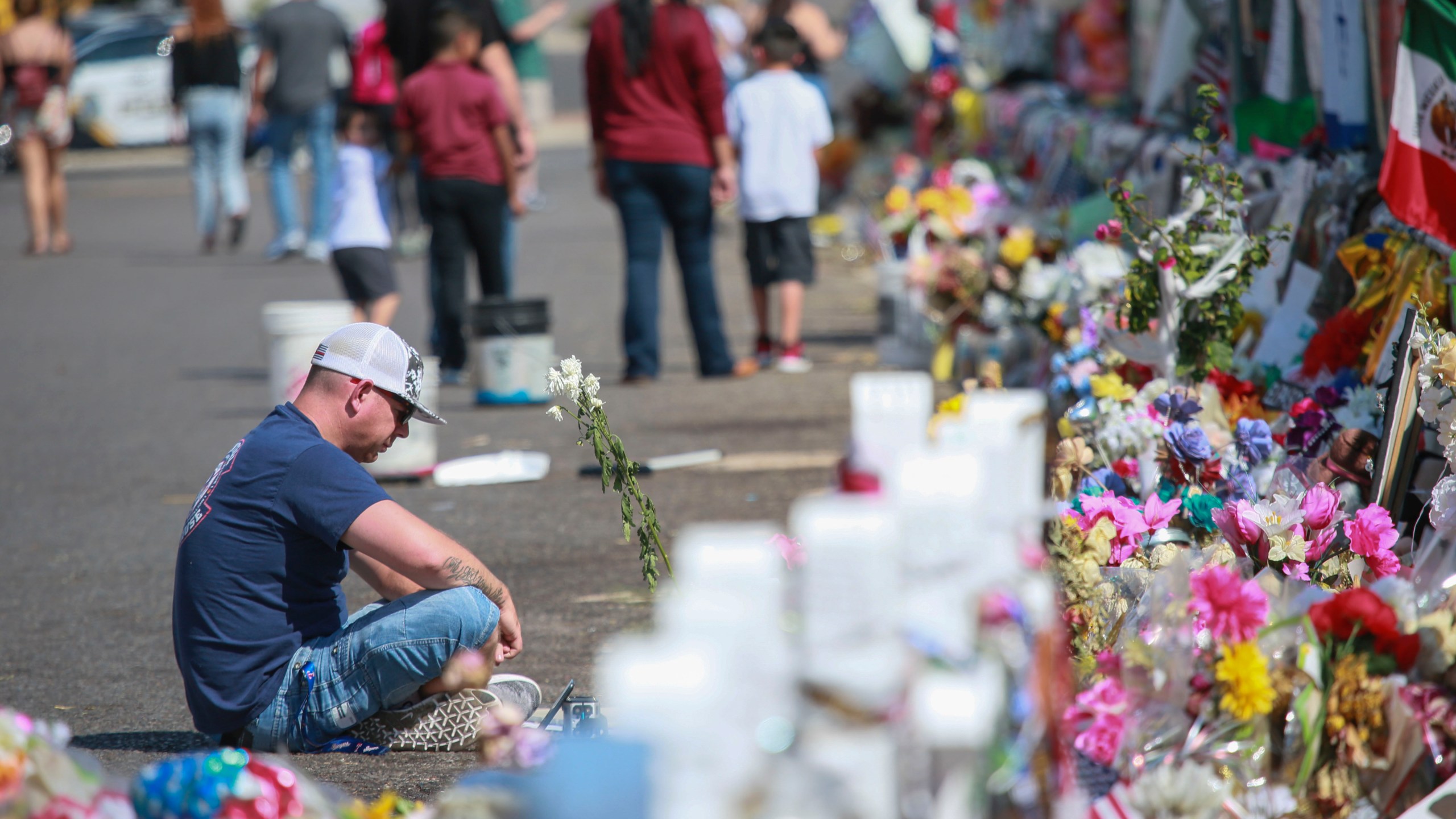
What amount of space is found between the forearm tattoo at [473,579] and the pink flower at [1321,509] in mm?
1670

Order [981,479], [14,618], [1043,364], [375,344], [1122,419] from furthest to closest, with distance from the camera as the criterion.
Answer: [1043,364] → [14,618] → [1122,419] → [375,344] → [981,479]

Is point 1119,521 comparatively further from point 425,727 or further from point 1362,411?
point 425,727

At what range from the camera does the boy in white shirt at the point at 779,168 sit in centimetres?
820

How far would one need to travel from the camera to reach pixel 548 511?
5832mm

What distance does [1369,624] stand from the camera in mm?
2361

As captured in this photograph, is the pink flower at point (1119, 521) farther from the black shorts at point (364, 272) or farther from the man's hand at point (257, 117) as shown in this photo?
the man's hand at point (257, 117)

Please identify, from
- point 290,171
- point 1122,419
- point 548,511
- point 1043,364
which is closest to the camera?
point 1122,419

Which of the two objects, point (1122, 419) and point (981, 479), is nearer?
point (981, 479)

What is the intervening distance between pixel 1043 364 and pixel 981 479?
15.7 feet

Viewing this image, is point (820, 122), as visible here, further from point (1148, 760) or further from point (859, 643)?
point (859, 643)

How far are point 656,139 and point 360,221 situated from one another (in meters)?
1.45

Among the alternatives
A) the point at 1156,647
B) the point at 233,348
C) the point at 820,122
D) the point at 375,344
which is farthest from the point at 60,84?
the point at 1156,647

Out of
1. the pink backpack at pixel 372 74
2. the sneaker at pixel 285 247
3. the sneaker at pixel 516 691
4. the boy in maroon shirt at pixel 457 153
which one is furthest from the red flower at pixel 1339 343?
the sneaker at pixel 285 247

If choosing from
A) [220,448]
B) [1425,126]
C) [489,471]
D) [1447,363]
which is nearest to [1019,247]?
[489,471]
